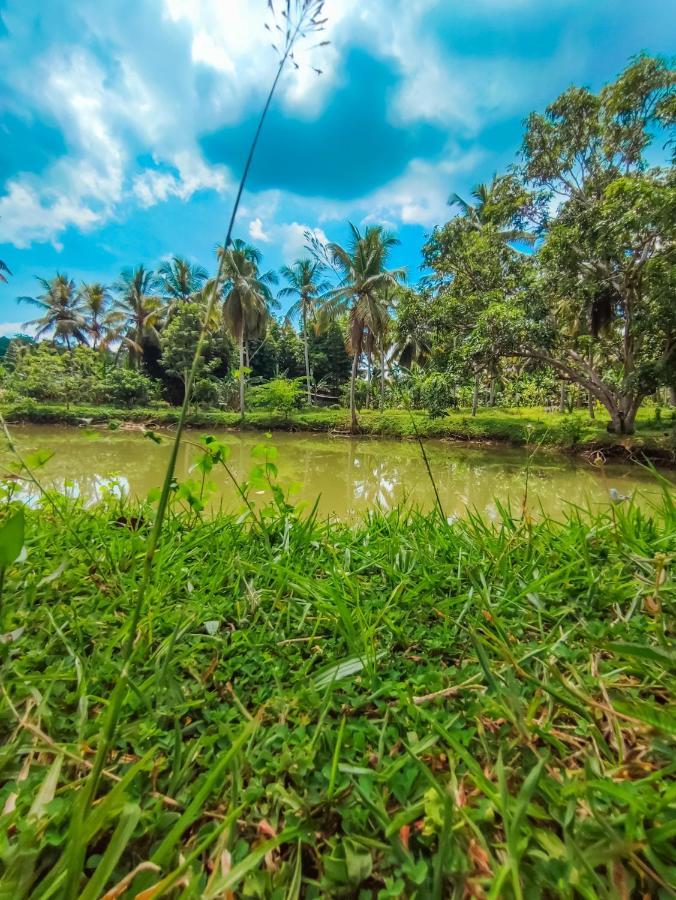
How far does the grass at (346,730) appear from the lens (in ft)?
0.86

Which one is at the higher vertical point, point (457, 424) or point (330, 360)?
point (330, 360)

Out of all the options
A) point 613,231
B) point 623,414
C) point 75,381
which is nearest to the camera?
point 613,231

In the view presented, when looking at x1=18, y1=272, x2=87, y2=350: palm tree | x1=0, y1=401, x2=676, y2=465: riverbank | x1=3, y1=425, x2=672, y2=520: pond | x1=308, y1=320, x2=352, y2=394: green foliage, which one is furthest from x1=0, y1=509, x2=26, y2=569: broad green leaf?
x1=18, y1=272, x2=87, y2=350: palm tree

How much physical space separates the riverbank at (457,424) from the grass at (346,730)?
811 cm

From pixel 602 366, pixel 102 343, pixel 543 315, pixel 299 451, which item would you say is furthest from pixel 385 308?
pixel 102 343

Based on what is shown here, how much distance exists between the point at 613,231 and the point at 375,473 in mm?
10190

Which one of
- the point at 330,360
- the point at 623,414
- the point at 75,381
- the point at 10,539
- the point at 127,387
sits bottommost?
the point at 10,539

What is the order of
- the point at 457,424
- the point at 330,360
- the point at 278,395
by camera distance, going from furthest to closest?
1. the point at 330,360
2. the point at 278,395
3. the point at 457,424

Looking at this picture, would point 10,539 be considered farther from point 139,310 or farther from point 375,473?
point 139,310

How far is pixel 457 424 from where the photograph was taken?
47.3 ft

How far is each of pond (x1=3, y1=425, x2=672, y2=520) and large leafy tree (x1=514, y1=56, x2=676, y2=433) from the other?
4169mm

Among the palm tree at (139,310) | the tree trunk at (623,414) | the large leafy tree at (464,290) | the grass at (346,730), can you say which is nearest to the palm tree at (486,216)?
the large leafy tree at (464,290)

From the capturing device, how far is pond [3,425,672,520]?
5761 mm

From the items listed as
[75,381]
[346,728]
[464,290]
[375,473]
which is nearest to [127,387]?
[75,381]
